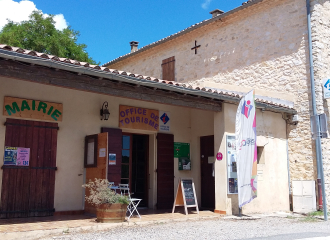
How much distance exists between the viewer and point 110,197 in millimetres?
6938

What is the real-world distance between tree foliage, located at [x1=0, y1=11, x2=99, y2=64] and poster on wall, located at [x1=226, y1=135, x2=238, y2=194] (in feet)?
56.0

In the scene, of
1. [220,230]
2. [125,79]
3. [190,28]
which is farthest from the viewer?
[190,28]

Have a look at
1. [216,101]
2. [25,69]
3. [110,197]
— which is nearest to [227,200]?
[216,101]

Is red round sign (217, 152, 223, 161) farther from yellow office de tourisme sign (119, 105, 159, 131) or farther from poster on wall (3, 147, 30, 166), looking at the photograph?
poster on wall (3, 147, 30, 166)

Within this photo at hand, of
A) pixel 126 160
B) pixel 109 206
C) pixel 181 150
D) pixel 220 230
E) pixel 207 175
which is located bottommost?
pixel 220 230

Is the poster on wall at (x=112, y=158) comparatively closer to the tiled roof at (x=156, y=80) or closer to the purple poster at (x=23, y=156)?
the purple poster at (x=23, y=156)

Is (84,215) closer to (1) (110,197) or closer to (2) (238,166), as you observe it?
(1) (110,197)

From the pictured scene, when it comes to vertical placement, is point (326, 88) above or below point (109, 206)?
above

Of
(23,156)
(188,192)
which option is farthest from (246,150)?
(23,156)

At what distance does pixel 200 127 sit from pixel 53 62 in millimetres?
5525

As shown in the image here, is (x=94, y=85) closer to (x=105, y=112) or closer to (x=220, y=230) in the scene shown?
(x=105, y=112)

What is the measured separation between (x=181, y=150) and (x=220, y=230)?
402 centimetres

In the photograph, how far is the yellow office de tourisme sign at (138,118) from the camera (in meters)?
9.17

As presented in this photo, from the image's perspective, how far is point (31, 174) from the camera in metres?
7.76
